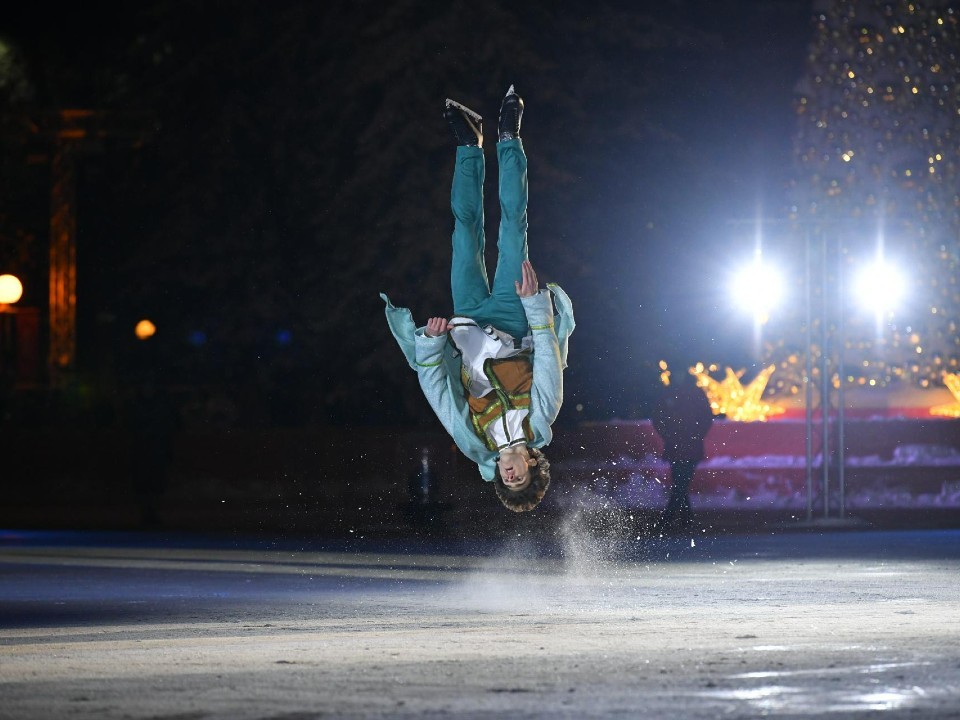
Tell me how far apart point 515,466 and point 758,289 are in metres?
15.2

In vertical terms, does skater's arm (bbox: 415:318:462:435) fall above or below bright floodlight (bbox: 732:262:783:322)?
below

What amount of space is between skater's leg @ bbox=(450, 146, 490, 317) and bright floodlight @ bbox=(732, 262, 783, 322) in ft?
46.1

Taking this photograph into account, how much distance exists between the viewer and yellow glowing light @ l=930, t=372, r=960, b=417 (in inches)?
1335

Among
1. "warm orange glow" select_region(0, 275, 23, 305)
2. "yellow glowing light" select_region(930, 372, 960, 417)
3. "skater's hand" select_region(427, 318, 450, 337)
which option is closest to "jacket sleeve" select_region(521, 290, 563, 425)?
"skater's hand" select_region(427, 318, 450, 337)

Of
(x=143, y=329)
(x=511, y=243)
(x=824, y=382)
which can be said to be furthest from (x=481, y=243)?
(x=143, y=329)

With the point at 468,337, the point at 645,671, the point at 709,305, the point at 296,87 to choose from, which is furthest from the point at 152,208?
the point at 645,671

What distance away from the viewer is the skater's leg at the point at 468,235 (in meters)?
12.3

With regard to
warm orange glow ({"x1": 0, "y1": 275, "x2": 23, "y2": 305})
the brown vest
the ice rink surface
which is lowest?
the ice rink surface

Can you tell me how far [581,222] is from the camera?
96.9ft

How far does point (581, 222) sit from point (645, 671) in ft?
63.9

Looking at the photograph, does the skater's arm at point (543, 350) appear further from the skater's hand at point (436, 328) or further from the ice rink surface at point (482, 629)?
the ice rink surface at point (482, 629)

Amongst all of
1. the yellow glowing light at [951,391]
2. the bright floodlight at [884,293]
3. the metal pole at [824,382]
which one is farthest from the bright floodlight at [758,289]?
the yellow glowing light at [951,391]

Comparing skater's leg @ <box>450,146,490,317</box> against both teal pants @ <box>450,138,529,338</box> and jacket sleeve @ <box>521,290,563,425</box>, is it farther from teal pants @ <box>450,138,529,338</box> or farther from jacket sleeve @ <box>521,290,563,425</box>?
jacket sleeve @ <box>521,290,563,425</box>

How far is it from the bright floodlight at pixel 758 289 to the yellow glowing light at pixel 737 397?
4.30 feet
